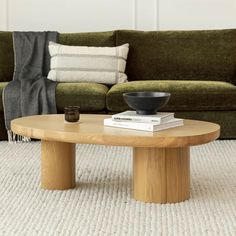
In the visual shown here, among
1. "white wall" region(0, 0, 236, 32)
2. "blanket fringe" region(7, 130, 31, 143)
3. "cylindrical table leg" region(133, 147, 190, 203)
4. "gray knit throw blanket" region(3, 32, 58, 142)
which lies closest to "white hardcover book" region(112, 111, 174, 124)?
"cylindrical table leg" region(133, 147, 190, 203)

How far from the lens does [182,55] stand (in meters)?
4.80

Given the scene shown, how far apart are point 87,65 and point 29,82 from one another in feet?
1.57

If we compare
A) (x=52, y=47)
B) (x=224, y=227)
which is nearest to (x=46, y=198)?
(x=224, y=227)

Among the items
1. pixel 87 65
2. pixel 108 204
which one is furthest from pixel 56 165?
pixel 87 65

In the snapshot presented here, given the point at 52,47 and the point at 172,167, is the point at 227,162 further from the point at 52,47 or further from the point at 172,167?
the point at 52,47

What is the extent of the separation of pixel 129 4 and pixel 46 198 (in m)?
2.93

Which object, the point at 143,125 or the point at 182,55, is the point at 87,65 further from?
the point at 143,125

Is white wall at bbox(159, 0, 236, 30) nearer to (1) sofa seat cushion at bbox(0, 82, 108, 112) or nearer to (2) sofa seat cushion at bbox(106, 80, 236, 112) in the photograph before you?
(2) sofa seat cushion at bbox(106, 80, 236, 112)

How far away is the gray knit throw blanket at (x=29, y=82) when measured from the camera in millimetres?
4250

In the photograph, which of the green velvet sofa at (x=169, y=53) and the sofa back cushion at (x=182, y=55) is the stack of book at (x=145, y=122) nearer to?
the green velvet sofa at (x=169, y=53)

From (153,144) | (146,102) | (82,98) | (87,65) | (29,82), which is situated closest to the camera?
(153,144)

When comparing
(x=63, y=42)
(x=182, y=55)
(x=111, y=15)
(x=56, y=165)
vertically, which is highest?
(x=111, y=15)

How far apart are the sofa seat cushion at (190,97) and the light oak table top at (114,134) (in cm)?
125

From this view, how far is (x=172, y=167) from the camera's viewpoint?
2.66 m
